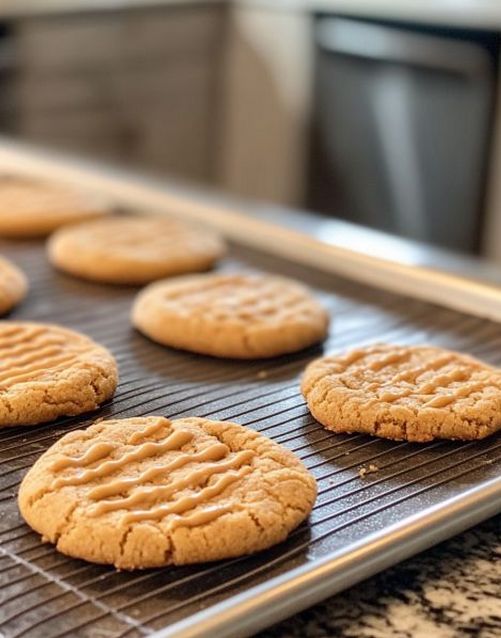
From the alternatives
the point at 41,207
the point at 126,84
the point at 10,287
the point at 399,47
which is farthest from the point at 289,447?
the point at 126,84

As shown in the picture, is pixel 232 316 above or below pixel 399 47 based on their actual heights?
below

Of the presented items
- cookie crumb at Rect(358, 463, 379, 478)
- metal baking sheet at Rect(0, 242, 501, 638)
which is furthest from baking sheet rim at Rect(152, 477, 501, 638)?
cookie crumb at Rect(358, 463, 379, 478)

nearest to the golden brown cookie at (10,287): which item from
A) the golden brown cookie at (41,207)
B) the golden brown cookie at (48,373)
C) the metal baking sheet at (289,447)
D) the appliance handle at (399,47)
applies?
the metal baking sheet at (289,447)

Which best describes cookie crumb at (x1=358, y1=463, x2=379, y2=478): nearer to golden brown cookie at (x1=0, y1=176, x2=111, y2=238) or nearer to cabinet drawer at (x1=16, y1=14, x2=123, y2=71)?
golden brown cookie at (x1=0, y1=176, x2=111, y2=238)

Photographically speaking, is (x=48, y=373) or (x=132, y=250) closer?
(x=48, y=373)

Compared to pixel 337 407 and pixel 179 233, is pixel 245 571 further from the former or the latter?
pixel 179 233

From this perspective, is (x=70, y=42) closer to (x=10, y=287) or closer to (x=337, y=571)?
(x=10, y=287)
